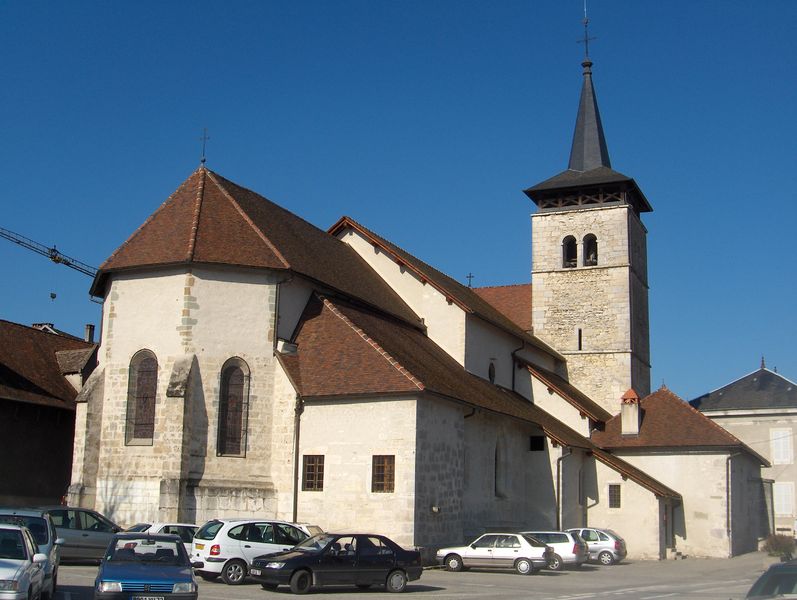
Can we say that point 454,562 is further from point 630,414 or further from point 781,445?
point 781,445

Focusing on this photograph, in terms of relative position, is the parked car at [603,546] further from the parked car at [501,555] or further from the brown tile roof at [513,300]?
the brown tile roof at [513,300]

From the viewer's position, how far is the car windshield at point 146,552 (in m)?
14.8

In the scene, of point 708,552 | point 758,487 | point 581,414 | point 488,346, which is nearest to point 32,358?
point 488,346

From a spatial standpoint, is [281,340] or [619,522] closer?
[281,340]

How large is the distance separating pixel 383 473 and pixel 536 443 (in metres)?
10.9

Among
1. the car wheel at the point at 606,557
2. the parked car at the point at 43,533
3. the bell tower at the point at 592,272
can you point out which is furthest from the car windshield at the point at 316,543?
the bell tower at the point at 592,272

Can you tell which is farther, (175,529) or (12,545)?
(175,529)

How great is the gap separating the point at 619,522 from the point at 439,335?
10.1 metres

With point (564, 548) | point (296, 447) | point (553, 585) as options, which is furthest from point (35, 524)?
point (564, 548)

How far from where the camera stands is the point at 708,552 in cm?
3700

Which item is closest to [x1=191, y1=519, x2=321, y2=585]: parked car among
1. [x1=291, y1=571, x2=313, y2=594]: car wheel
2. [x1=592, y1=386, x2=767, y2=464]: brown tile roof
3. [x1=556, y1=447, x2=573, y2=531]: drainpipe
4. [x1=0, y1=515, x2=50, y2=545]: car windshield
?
[x1=291, y1=571, x2=313, y2=594]: car wheel

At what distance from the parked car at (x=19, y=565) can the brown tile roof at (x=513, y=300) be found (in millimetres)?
34727

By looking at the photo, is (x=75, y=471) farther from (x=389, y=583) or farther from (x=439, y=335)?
(x=439, y=335)

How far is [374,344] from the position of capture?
90.8ft
